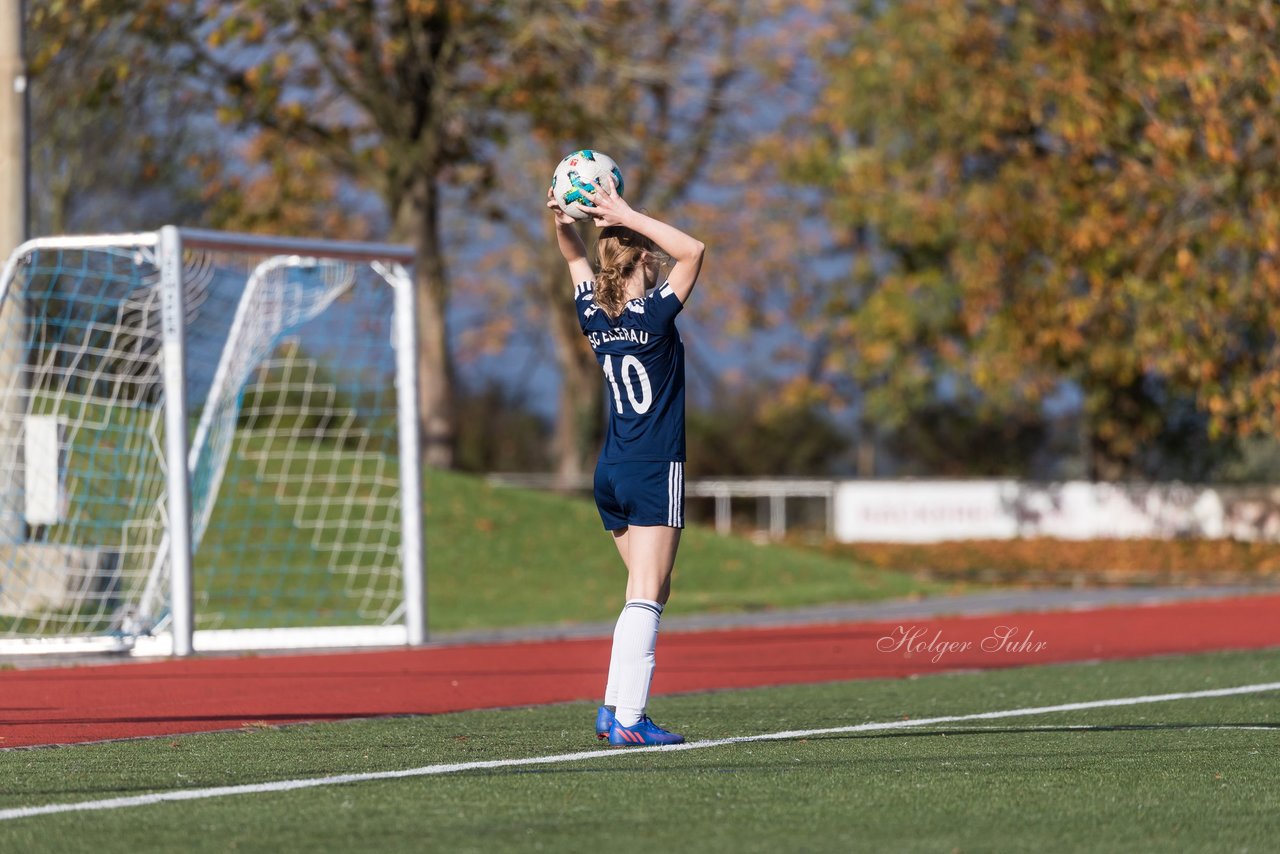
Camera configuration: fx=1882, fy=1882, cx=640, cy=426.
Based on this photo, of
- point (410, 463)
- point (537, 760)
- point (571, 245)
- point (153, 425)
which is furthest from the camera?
point (153, 425)

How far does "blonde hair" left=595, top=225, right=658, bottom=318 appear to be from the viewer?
24.5ft

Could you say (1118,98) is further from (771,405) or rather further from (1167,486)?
(771,405)

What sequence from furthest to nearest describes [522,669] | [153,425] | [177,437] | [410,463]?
[153,425] < [410,463] < [177,437] < [522,669]

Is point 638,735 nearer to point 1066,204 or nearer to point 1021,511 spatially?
point 1066,204

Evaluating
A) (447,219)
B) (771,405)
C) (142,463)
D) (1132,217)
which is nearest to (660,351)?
(142,463)

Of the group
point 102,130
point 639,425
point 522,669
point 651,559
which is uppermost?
point 102,130

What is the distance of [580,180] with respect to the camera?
7602 mm

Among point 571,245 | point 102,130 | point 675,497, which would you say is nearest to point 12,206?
point 571,245

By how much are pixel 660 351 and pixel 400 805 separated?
2.31 m

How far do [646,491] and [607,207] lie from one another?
1137 mm

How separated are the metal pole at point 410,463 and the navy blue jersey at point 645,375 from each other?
7151 millimetres

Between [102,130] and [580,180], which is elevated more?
[102,130]

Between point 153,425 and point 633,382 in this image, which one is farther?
point 153,425

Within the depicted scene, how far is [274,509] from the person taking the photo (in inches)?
843
